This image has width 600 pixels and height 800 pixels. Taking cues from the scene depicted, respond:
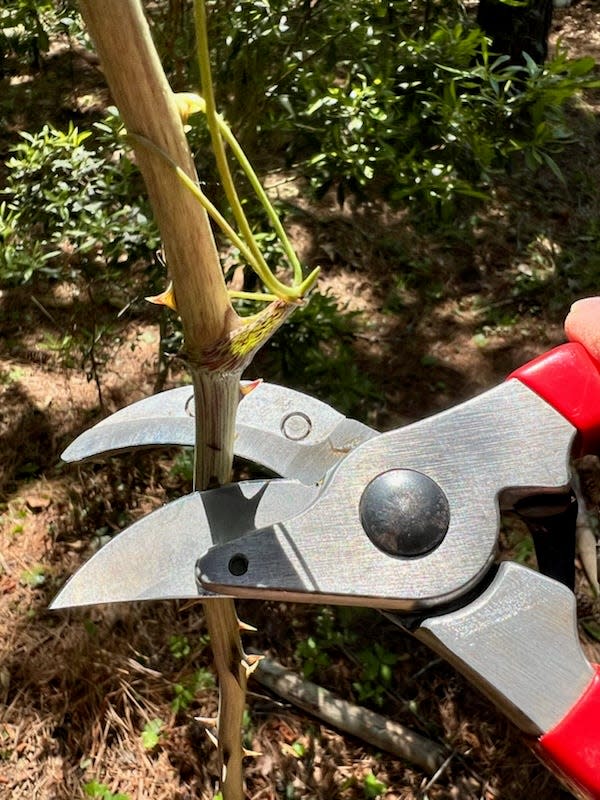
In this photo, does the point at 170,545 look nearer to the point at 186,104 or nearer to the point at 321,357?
the point at 186,104

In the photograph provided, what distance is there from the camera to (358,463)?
118 centimetres

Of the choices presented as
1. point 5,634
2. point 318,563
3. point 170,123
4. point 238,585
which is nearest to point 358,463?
point 318,563

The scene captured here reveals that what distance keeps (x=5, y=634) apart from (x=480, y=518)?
1.57 metres

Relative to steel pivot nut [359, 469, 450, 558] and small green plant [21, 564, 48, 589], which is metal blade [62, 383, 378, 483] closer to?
steel pivot nut [359, 469, 450, 558]

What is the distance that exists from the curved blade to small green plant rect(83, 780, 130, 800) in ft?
3.70

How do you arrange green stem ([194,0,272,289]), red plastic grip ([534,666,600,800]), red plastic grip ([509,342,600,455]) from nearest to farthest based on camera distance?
green stem ([194,0,272,289]) → red plastic grip ([534,666,600,800]) → red plastic grip ([509,342,600,455])

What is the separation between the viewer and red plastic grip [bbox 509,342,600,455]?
4.01ft

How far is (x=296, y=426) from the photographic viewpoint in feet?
4.36

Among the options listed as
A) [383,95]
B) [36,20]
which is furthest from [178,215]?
[36,20]

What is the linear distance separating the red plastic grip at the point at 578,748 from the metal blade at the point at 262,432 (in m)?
0.52

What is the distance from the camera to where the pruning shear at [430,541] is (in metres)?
1.04

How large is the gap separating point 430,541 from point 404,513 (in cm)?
6

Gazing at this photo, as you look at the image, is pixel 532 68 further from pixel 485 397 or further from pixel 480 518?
pixel 480 518

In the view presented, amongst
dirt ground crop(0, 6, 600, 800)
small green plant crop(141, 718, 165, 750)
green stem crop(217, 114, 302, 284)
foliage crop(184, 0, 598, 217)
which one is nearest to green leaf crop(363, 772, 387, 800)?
dirt ground crop(0, 6, 600, 800)
